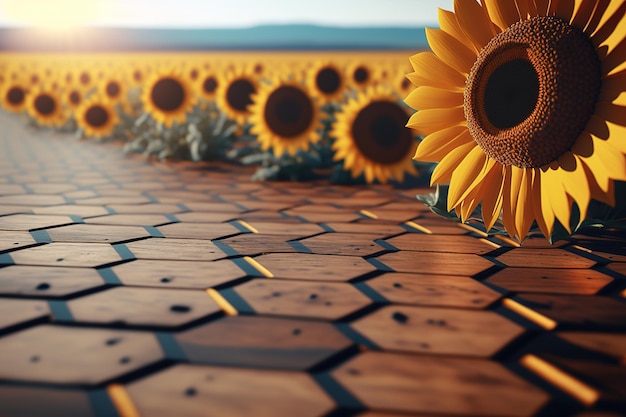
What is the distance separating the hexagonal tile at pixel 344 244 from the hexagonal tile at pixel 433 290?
0.32 metres

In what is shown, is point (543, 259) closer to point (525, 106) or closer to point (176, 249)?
→ point (525, 106)

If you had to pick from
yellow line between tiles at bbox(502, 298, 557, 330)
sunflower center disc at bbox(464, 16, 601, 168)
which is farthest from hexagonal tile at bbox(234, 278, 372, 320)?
sunflower center disc at bbox(464, 16, 601, 168)

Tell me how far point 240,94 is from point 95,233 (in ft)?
12.8

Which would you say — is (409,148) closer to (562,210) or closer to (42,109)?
(562,210)

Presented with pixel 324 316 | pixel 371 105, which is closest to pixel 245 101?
pixel 371 105

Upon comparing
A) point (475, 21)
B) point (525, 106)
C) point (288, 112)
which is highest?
point (475, 21)

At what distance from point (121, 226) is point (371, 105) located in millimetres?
2248

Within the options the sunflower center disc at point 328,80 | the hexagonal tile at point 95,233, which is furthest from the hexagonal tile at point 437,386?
the sunflower center disc at point 328,80

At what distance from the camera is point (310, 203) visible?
11.5 feet

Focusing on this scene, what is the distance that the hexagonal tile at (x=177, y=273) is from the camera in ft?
6.21

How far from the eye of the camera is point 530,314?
1.67 m

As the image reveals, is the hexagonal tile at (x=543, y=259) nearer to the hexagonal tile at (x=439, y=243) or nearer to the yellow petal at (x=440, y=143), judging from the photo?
the hexagonal tile at (x=439, y=243)

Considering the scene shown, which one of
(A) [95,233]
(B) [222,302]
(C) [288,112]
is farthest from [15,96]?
(B) [222,302]

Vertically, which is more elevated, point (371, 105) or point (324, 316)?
point (371, 105)
